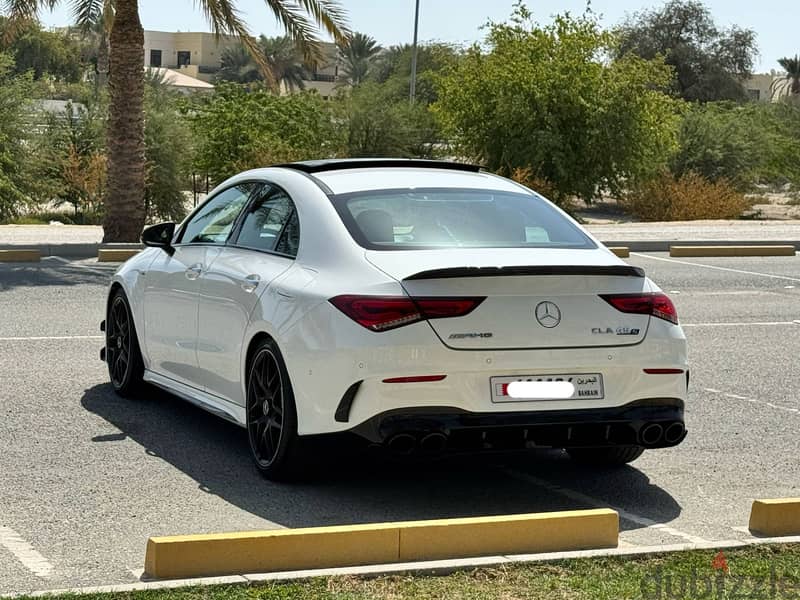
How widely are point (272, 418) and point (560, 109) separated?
29713 millimetres

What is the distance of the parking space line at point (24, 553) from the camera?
5824 mm

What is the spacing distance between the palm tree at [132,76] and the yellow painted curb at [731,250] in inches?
258

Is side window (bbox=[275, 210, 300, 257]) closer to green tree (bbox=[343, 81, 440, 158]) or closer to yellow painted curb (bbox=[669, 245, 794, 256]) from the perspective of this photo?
yellow painted curb (bbox=[669, 245, 794, 256])

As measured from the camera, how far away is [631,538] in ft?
21.9

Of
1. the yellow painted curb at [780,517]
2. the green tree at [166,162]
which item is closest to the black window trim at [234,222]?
the yellow painted curb at [780,517]

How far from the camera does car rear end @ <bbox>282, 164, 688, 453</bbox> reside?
6.84m

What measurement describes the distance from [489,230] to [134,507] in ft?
7.43

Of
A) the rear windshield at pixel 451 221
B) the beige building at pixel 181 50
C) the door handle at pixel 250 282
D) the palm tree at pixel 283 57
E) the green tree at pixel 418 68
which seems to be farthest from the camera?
the beige building at pixel 181 50

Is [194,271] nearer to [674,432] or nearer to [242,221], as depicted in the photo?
[242,221]

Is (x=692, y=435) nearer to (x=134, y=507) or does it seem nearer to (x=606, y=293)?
(x=606, y=293)

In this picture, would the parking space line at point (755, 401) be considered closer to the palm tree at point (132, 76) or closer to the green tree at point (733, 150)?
the palm tree at point (132, 76)

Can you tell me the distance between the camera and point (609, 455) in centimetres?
810

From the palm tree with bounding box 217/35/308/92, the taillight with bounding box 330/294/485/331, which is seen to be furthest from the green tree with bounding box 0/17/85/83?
the taillight with bounding box 330/294/485/331

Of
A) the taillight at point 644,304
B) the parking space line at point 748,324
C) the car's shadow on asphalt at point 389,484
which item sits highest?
the taillight at point 644,304
